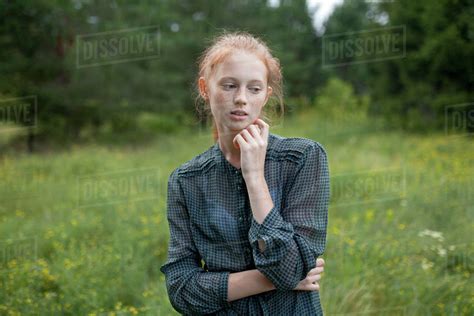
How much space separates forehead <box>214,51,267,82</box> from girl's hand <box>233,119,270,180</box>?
18 centimetres

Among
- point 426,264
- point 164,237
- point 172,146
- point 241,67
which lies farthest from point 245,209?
point 172,146

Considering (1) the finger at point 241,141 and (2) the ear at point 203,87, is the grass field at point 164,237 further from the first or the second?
(1) the finger at point 241,141

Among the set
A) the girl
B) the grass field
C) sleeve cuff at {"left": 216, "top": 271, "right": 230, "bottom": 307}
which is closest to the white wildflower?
the grass field

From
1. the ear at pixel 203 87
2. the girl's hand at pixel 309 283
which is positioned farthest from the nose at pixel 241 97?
the girl's hand at pixel 309 283

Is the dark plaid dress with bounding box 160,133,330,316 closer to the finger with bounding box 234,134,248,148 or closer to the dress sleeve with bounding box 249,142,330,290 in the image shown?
the dress sleeve with bounding box 249,142,330,290

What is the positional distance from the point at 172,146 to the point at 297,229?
10.9m

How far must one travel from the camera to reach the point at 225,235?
1659 mm

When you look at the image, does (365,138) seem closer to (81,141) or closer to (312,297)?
(81,141)

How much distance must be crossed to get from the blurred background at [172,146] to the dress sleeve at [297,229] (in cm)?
69

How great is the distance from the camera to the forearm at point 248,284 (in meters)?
1.61

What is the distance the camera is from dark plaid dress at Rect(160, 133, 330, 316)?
1580mm

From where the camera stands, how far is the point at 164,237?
4652mm

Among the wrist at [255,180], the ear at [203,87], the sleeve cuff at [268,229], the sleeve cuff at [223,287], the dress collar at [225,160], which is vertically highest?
the ear at [203,87]

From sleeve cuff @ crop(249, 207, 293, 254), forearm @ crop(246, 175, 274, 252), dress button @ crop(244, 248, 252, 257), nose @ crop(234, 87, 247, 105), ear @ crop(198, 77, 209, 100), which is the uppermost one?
ear @ crop(198, 77, 209, 100)
